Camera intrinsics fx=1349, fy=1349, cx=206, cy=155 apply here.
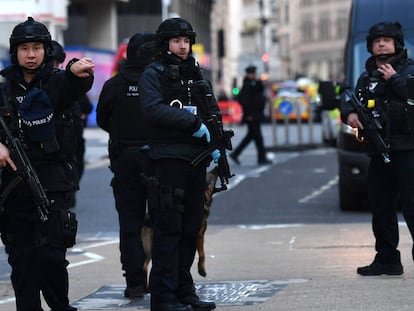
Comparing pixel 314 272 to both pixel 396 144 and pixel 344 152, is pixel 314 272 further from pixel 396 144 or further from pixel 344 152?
pixel 344 152

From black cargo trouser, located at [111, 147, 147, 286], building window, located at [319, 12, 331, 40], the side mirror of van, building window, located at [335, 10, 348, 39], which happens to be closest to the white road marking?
the side mirror of van

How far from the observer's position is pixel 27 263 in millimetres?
7488

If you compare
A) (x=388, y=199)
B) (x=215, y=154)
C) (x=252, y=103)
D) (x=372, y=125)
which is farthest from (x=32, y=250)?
(x=252, y=103)

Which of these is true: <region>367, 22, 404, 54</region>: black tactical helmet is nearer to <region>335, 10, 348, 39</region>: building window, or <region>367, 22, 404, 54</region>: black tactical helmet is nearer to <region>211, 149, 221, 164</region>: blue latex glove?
<region>211, 149, 221, 164</region>: blue latex glove

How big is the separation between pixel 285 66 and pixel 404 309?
4925 inches

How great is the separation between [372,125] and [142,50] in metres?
1.76

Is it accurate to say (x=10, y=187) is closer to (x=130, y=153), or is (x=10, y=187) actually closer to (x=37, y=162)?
(x=37, y=162)

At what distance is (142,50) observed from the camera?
934 cm

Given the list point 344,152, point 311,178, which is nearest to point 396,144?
point 344,152

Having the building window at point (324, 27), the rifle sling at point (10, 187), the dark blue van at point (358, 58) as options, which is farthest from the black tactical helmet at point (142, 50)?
the building window at point (324, 27)

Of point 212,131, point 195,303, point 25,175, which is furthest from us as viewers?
point 195,303

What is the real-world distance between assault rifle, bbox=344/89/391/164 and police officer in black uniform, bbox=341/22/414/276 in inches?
1.4

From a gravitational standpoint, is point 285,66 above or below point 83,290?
below

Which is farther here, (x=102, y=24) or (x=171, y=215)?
(x=102, y=24)
